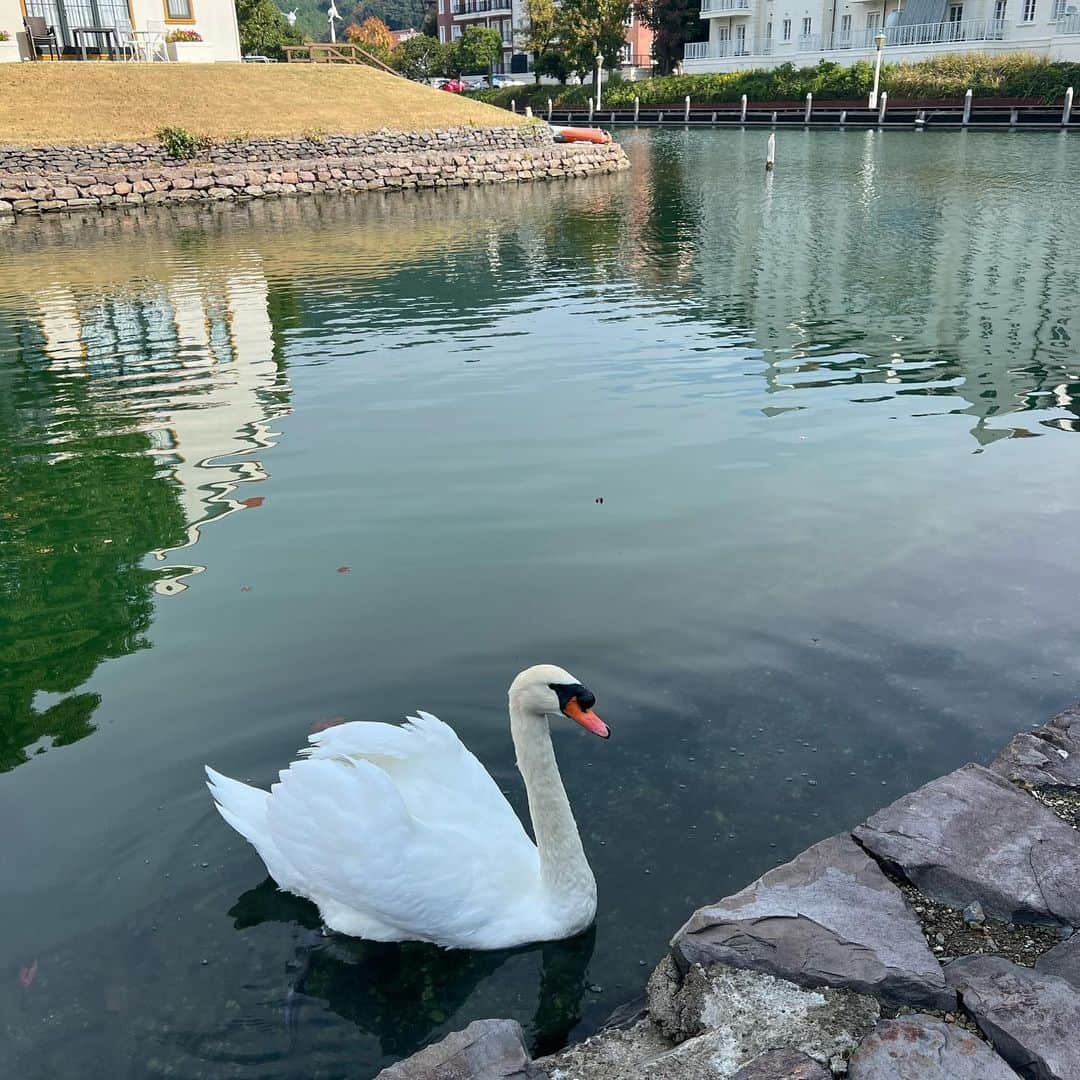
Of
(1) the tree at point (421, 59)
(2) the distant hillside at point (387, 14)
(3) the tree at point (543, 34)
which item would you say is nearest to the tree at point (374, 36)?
(1) the tree at point (421, 59)

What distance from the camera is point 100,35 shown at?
4056 centimetres

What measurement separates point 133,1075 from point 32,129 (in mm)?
35952

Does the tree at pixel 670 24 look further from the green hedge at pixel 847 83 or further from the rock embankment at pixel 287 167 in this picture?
the rock embankment at pixel 287 167

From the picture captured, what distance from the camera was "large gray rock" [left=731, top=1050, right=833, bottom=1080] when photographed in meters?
3.15

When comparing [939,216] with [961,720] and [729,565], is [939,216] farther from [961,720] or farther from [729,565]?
[961,720]

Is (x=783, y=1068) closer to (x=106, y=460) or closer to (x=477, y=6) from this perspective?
(x=106, y=460)

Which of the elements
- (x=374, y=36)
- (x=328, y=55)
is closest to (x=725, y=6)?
(x=374, y=36)

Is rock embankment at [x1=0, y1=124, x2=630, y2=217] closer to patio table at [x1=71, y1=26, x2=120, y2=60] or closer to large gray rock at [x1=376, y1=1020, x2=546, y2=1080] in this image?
patio table at [x1=71, y1=26, x2=120, y2=60]

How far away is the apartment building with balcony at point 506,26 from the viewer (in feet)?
307

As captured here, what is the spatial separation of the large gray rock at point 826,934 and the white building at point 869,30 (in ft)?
206

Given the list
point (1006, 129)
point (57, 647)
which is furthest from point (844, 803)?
point (1006, 129)

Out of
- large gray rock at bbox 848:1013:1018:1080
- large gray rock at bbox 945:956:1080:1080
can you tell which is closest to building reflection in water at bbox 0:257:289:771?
large gray rock at bbox 848:1013:1018:1080

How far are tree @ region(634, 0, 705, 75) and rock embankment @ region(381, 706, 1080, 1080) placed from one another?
8570cm

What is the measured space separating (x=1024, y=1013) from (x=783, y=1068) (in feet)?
2.56
